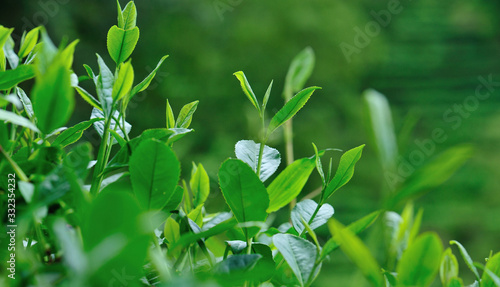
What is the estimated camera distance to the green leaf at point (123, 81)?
0.13 meters

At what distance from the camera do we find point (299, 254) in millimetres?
131

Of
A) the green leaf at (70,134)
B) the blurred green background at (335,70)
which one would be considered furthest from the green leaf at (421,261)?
the blurred green background at (335,70)

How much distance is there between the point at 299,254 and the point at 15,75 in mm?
99

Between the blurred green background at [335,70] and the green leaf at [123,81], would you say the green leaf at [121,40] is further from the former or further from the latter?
the blurred green background at [335,70]

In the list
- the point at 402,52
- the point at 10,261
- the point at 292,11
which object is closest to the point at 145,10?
the point at 292,11

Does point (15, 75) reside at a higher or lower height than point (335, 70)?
higher

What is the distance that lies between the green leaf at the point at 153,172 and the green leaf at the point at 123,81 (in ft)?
0.08

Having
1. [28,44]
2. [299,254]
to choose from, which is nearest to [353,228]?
[299,254]

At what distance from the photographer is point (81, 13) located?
208cm

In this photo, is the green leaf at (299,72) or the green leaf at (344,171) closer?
the green leaf at (344,171)

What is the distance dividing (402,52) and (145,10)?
155cm

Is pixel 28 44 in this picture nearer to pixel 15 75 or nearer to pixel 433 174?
pixel 15 75

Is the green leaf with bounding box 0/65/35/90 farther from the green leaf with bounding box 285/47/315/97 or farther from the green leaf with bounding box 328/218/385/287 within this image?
the green leaf with bounding box 285/47/315/97

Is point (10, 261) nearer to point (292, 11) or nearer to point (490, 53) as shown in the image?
point (292, 11)
